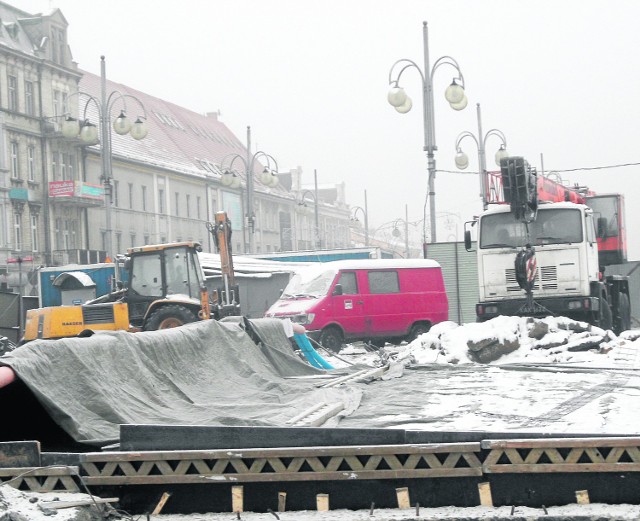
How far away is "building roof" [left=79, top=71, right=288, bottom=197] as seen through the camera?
64688mm

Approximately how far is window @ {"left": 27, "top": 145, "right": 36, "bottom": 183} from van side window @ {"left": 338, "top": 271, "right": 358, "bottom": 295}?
31.7 m

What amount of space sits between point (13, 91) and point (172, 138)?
21.6 m

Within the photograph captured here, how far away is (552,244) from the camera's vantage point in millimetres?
21656

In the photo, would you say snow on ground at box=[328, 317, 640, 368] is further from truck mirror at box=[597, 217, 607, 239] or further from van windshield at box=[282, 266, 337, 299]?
van windshield at box=[282, 266, 337, 299]

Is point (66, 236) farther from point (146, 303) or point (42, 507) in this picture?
point (42, 507)

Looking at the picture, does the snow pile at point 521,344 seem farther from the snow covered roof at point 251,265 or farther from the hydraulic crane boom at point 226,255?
the snow covered roof at point 251,265

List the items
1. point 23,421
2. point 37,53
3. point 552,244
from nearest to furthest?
point 23,421, point 552,244, point 37,53

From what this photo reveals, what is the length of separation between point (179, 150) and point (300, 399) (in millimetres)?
64068

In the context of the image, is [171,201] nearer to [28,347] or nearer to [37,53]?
[37,53]

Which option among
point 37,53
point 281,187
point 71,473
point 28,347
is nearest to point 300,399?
point 28,347

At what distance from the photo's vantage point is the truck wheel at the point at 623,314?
25.8m

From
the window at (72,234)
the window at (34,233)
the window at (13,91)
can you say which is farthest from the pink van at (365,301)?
the window at (72,234)

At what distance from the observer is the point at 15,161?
53.0 metres

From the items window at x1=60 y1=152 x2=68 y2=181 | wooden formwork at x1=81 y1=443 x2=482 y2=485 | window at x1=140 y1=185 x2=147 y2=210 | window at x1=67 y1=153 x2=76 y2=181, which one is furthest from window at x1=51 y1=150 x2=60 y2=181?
wooden formwork at x1=81 y1=443 x2=482 y2=485
